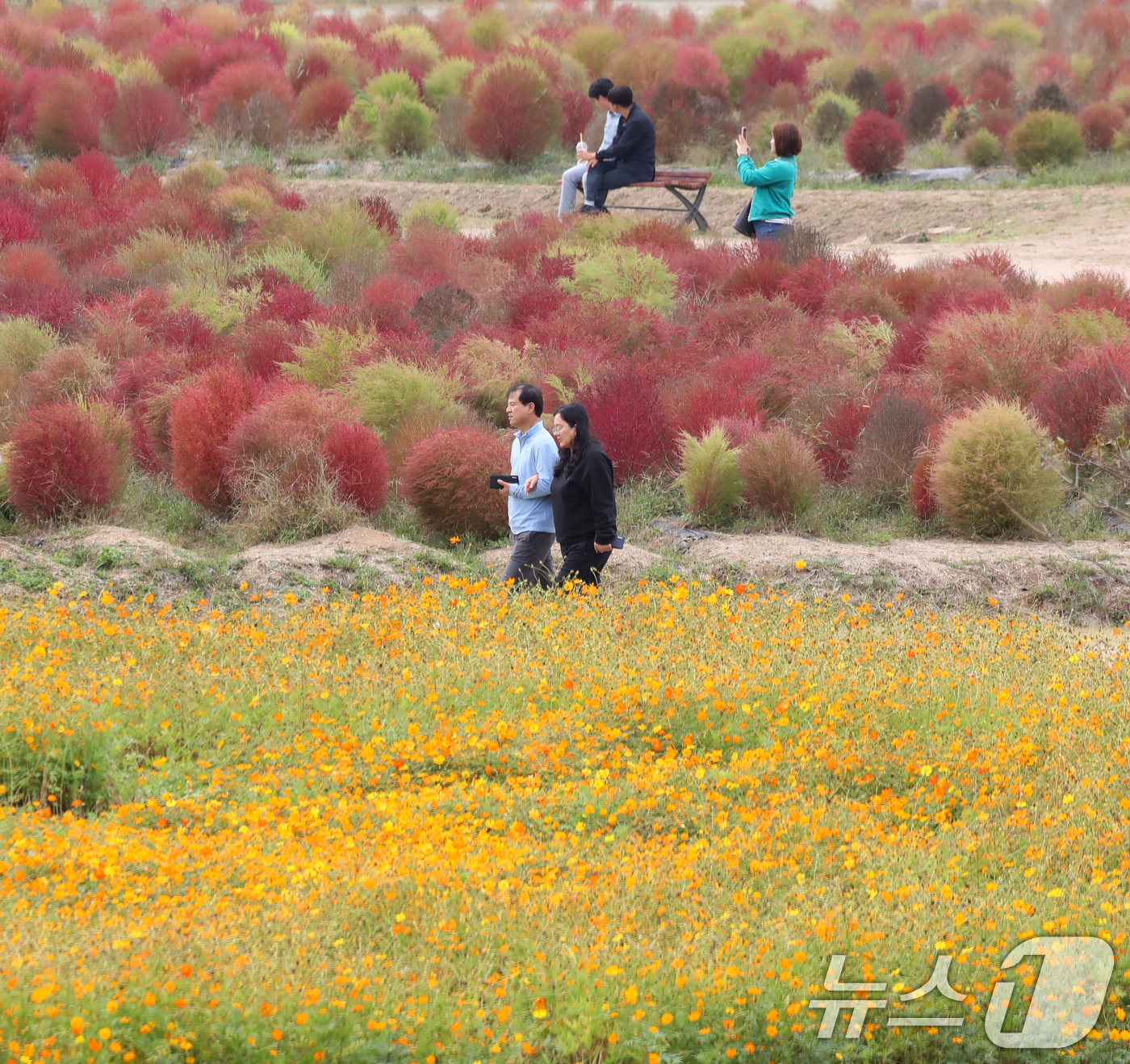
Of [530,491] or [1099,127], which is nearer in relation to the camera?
[530,491]

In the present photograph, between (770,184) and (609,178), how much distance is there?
78.9 inches

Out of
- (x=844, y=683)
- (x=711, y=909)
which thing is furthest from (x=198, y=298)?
(x=711, y=909)

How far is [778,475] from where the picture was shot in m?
8.91

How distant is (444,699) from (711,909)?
1.98 metres

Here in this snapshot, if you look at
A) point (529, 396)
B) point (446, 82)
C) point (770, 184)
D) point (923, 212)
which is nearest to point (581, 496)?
point (529, 396)

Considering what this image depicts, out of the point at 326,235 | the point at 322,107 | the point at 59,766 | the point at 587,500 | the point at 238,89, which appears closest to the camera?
the point at 59,766

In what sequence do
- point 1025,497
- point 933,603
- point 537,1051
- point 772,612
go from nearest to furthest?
point 537,1051 → point 772,612 → point 933,603 → point 1025,497

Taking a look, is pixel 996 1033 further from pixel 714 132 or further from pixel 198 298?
pixel 714 132

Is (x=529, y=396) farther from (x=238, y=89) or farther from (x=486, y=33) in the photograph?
(x=486, y=33)

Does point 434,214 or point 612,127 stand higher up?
point 612,127

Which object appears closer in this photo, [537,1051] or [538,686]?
[537,1051]

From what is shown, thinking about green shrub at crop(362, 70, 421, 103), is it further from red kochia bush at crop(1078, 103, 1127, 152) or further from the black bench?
red kochia bush at crop(1078, 103, 1127, 152)

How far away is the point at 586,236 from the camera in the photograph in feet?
46.6

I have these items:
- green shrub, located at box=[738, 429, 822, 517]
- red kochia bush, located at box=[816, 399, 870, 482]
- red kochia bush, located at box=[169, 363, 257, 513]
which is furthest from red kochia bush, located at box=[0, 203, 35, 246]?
green shrub, located at box=[738, 429, 822, 517]
